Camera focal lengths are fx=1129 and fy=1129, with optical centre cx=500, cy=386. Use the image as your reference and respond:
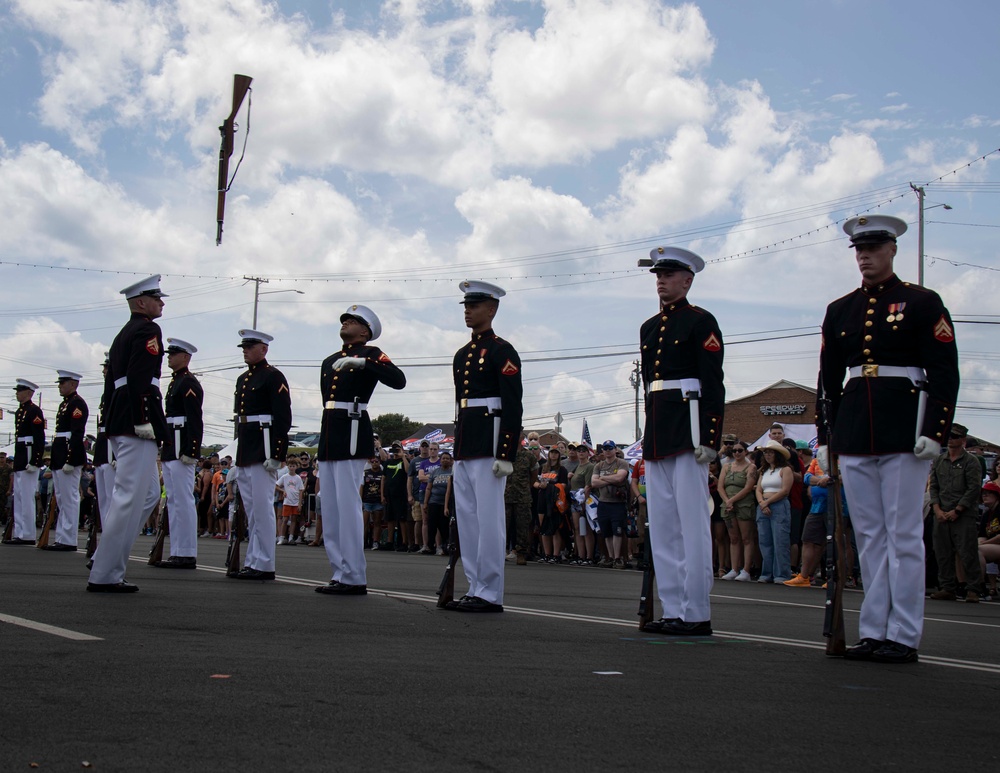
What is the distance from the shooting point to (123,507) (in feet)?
27.2

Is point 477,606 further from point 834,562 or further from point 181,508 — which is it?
point 181,508

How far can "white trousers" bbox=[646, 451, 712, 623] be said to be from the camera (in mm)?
6691

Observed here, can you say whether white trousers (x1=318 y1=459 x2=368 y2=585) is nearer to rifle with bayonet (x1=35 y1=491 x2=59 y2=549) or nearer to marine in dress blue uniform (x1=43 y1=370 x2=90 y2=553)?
marine in dress blue uniform (x1=43 y1=370 x2=90 y2=553)

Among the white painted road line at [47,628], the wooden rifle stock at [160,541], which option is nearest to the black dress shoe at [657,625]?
the white painted road line at [47,628]

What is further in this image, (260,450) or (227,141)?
(227,141)

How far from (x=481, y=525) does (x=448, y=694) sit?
4056mm

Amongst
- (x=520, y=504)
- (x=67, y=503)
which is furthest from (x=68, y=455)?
(x=520, y=504)

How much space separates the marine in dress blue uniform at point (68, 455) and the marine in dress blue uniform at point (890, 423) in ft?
38.1

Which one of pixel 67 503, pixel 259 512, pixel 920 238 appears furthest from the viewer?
pixel 920 238

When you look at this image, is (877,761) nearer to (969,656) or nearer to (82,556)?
(969,656)

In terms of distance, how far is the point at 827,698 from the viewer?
4.29 meters

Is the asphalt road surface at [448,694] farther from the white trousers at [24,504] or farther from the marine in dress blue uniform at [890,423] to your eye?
the white trousers at [24,504]

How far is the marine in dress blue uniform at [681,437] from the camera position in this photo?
22.0 feet

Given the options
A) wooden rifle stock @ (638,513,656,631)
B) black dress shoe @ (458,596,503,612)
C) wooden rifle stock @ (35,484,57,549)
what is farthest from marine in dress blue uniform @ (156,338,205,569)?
wooden rifle stock @ (638,513,656,631)
